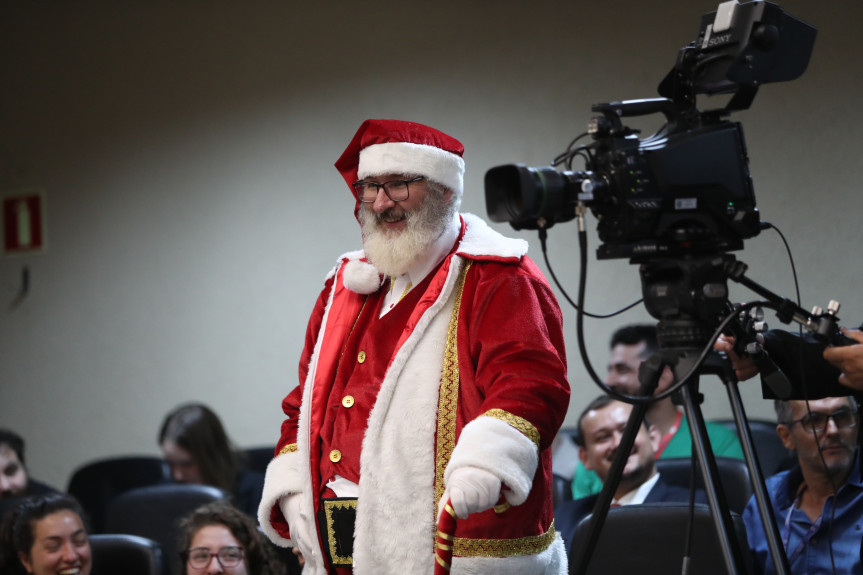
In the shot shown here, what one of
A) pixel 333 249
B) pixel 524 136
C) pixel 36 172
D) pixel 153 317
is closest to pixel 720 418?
pixel 524 136

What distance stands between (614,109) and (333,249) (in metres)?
3.35

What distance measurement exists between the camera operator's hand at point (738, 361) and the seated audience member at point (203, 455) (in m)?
2.73

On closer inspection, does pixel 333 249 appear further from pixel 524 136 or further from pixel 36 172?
pixel 36 172

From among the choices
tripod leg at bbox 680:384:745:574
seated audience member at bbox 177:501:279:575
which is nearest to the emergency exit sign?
seated audience member at bbox 177:501:279:575

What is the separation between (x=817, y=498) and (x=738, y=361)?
90cm

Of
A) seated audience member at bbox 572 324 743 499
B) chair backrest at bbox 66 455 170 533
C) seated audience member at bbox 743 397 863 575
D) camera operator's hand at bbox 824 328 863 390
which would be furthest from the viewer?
chair backrest at bbox 66 455 170 533

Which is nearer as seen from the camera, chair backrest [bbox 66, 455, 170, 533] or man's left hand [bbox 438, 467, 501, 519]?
man's left hand [bbox 438, 467, 501, 519]

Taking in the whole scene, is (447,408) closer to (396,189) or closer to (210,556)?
(396,189)

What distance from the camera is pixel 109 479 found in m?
4.64

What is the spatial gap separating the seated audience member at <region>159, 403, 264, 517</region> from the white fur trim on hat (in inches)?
94.8

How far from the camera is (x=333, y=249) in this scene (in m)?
4.91

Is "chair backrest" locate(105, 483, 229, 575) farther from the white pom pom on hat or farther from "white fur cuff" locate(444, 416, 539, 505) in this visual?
"white fur cuff" locate(444, 416, 539, 505)

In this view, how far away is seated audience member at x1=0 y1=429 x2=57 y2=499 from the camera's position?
4199 millimetres

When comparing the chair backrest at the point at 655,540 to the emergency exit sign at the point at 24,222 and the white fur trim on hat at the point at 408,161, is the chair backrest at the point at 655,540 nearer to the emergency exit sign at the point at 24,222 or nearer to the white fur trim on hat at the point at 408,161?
the white fur trim on hat at the point at 408,161
